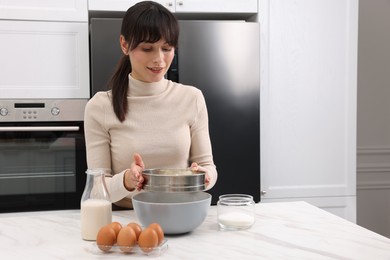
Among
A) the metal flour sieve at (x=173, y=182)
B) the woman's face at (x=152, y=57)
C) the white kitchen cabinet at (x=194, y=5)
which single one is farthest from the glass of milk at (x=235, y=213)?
the white kitchen cabinet at (x=194, y=5)

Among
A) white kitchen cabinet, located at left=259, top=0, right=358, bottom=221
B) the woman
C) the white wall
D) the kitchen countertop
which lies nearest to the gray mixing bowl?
the kitchen countertop

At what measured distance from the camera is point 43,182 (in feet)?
8.11

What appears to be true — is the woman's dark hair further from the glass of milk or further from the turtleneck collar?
the glass of milk

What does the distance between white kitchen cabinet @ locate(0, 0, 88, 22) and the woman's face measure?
3.12 ft

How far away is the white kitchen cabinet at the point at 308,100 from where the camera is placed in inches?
104

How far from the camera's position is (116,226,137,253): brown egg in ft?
3.70

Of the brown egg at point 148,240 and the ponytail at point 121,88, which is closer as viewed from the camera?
the brown egg at point 148,240

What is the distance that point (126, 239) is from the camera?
3.70ft

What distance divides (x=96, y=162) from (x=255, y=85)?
3.89 feet

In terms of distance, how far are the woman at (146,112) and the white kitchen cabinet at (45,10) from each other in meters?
0.85

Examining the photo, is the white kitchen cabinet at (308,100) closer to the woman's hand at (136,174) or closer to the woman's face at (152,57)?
Answer: the woman's face at (152,57)

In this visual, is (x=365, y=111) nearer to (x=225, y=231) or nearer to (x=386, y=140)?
(x=386, y=140)

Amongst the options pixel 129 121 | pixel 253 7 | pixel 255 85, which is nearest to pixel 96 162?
pixel 129 121

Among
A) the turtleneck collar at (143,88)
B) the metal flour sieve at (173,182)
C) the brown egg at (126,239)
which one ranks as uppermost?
the turtleneck collar at (143,88)
